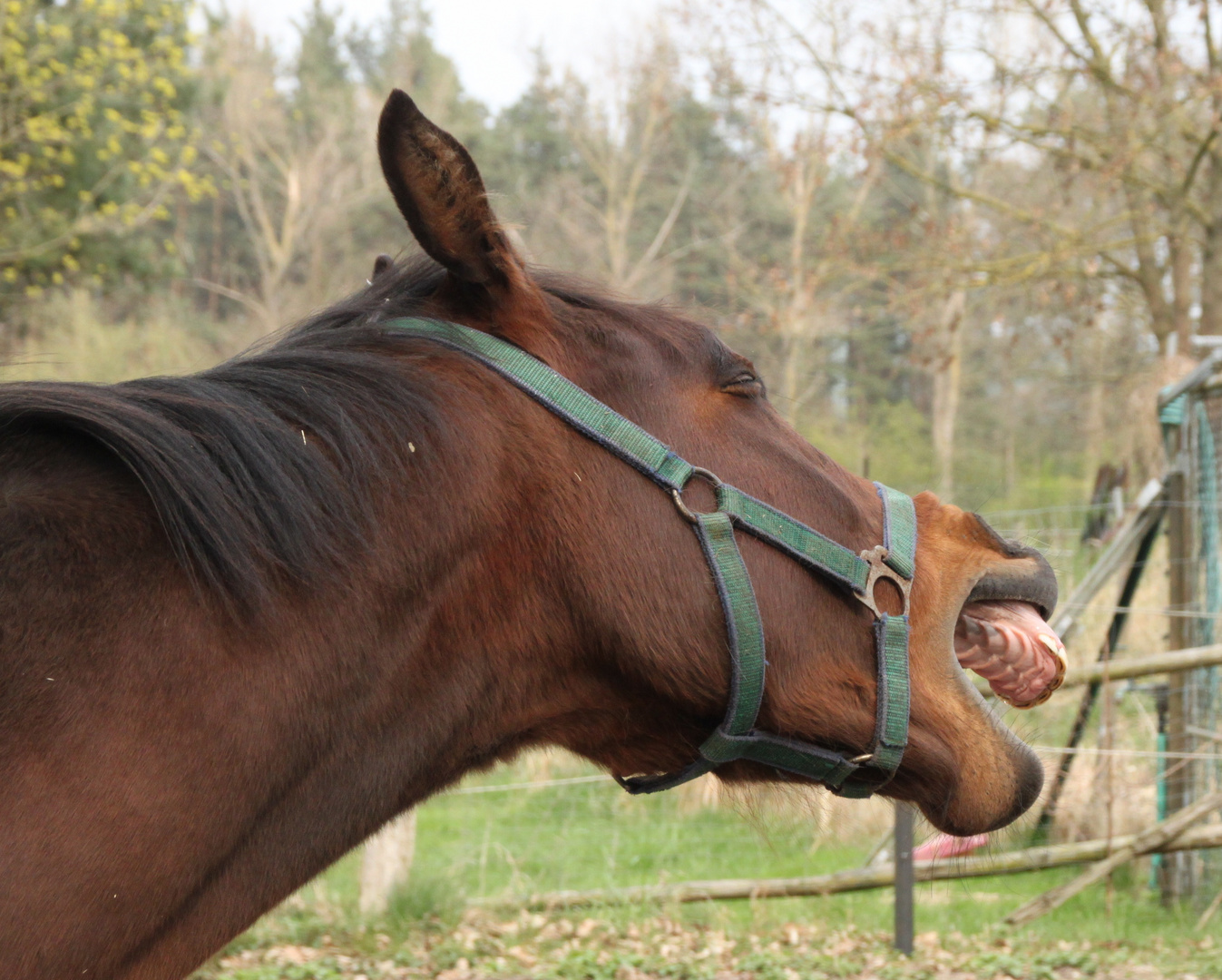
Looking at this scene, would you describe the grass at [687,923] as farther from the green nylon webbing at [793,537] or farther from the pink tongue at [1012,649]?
the green nylon webbing at [793,537]

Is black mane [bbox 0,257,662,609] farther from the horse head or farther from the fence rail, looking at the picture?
the fence rail

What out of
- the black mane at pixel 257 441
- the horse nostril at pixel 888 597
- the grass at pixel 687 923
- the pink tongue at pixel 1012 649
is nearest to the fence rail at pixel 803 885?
the grass at pixel 687 923

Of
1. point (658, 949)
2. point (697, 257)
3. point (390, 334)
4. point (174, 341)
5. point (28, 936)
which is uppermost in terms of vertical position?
point (697, 257)

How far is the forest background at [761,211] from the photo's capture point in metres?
10.2

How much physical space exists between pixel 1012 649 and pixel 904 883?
12.3 feet

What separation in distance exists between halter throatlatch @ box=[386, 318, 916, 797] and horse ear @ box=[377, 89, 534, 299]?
99mm

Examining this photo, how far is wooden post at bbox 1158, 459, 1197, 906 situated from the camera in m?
5.90

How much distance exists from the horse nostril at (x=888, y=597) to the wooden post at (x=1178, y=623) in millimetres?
4903

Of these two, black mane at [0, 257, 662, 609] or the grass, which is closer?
black mane at [0, 257, 662, 609]

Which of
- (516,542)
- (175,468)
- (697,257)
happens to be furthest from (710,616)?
(697,257)

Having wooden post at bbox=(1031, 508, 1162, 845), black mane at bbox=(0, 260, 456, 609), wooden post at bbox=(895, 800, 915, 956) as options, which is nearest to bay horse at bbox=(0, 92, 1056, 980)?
black mane at bbox=(0, 260, 456, 609)

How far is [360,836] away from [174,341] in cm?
1676

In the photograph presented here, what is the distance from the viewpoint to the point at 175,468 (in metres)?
1.36

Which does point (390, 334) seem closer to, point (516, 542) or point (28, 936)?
point (516, 542)
